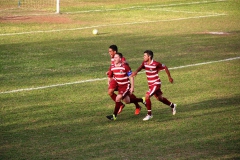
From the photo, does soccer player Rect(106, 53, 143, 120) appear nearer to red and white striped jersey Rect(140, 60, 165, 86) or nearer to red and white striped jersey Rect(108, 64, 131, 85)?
red and white striped jersey Rect(108, 64, 131, 85)

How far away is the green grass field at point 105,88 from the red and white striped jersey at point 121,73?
92cm

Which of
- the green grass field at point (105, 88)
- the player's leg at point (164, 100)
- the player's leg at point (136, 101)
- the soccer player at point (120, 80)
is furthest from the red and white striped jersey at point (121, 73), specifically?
the green grass field at point (105, 88)

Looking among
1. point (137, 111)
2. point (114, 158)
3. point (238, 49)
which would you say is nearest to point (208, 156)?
point (114, 158)

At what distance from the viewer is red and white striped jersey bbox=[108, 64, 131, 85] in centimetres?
1297

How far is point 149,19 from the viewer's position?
1283 inches

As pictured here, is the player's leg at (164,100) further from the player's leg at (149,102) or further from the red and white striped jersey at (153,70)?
the red and white striped jersey at (153,70)

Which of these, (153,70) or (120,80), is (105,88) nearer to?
(120,80)

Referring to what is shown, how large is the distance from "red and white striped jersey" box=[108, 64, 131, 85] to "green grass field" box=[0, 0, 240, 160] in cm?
92

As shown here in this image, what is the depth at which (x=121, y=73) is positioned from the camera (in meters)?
13.0

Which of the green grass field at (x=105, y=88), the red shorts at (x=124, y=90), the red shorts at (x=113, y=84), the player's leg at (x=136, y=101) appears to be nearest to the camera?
the green grass field at (x=105, y=88)

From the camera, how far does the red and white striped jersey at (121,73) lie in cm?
1297

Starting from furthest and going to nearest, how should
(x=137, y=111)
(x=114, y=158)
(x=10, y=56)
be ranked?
(x=10, y=56) < (x=137, y=111) < (x=114, y=158)

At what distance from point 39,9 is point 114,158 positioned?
27164 mm

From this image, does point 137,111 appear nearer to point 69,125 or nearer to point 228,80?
point 69,125
